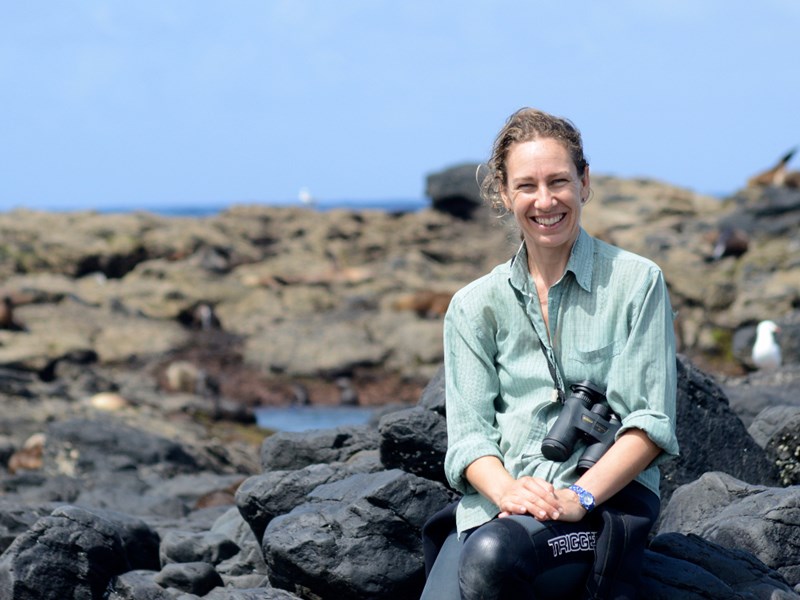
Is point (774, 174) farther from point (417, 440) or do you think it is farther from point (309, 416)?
point (417, 440)

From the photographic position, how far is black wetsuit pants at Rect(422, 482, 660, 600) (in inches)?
142

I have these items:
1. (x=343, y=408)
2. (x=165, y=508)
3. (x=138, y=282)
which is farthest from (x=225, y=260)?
(x=165, y=508)

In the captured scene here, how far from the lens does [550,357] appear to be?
4070 mm

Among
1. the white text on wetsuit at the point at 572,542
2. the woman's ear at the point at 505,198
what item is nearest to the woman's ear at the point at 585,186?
the woman's ear at the point at 505,198

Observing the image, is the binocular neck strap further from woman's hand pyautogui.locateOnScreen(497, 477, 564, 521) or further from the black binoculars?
woman's hand pyautogui.locateOnScreen(497, 477, 564, 521)

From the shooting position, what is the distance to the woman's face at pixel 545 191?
13.3 feet

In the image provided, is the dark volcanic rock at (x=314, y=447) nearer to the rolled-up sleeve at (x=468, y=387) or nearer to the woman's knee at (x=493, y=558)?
the rolled-up sleeve at (x=468, y=387)

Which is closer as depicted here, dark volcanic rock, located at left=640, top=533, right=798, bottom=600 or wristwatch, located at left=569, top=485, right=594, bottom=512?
wristwatch, located at left=569, top=485, right=594, bottom=512

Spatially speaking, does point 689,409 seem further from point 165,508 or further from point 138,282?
point 138,282

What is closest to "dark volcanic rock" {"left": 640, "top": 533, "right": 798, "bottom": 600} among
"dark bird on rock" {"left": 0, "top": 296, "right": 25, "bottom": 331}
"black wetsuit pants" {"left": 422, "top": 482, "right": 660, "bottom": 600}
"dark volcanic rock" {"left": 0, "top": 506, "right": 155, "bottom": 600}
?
"black wetsuit pants" {"left": 422, "top": 482, "right": 660, "bottom": 600}

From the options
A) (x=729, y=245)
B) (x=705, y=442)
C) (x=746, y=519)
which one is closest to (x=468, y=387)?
(x=746, y=519)

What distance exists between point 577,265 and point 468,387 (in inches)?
24.0

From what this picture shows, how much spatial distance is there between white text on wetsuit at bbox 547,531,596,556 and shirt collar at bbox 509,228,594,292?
2.95 feet

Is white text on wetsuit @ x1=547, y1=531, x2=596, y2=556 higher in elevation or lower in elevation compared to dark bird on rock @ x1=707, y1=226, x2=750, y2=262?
higher
